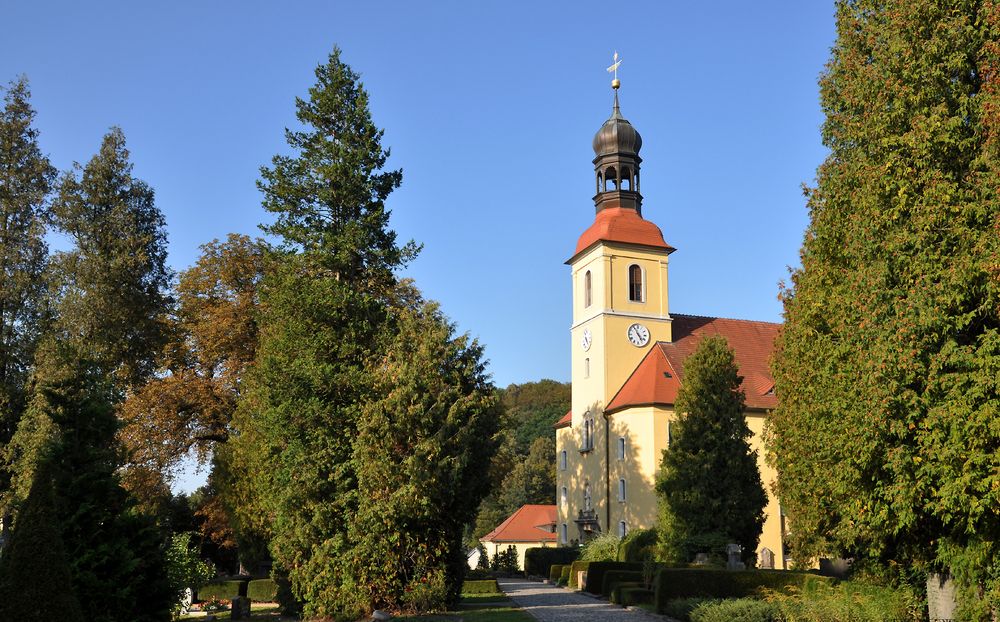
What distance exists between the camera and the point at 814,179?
58.5 ft

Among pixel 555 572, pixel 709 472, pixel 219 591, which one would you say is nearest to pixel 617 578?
pixel 709 472

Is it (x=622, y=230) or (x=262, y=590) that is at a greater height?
(x=622, y=230)

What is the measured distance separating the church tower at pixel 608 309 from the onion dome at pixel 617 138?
0.05 m

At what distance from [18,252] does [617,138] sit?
27.6 meters

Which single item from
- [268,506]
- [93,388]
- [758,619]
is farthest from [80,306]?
[758,619]

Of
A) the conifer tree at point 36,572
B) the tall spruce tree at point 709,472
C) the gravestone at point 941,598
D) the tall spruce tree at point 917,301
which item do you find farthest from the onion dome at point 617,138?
the conifer tree at point 36,572

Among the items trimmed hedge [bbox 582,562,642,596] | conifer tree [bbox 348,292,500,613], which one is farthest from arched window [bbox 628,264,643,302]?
conifer tree [bbox 348,292,500,613]

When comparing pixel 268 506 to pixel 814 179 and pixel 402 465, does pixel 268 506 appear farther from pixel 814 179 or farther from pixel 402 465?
pixel 814 179

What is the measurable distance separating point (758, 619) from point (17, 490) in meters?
21.7

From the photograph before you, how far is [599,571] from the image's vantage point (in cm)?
3014

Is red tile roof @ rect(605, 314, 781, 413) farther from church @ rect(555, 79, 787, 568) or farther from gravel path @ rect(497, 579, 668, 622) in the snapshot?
gravel path @ rect(497, 579, 668, 622)

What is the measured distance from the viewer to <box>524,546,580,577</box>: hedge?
136ft

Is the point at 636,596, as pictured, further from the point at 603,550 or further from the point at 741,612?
the point at 603,550

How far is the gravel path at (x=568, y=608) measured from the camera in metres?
20.5
